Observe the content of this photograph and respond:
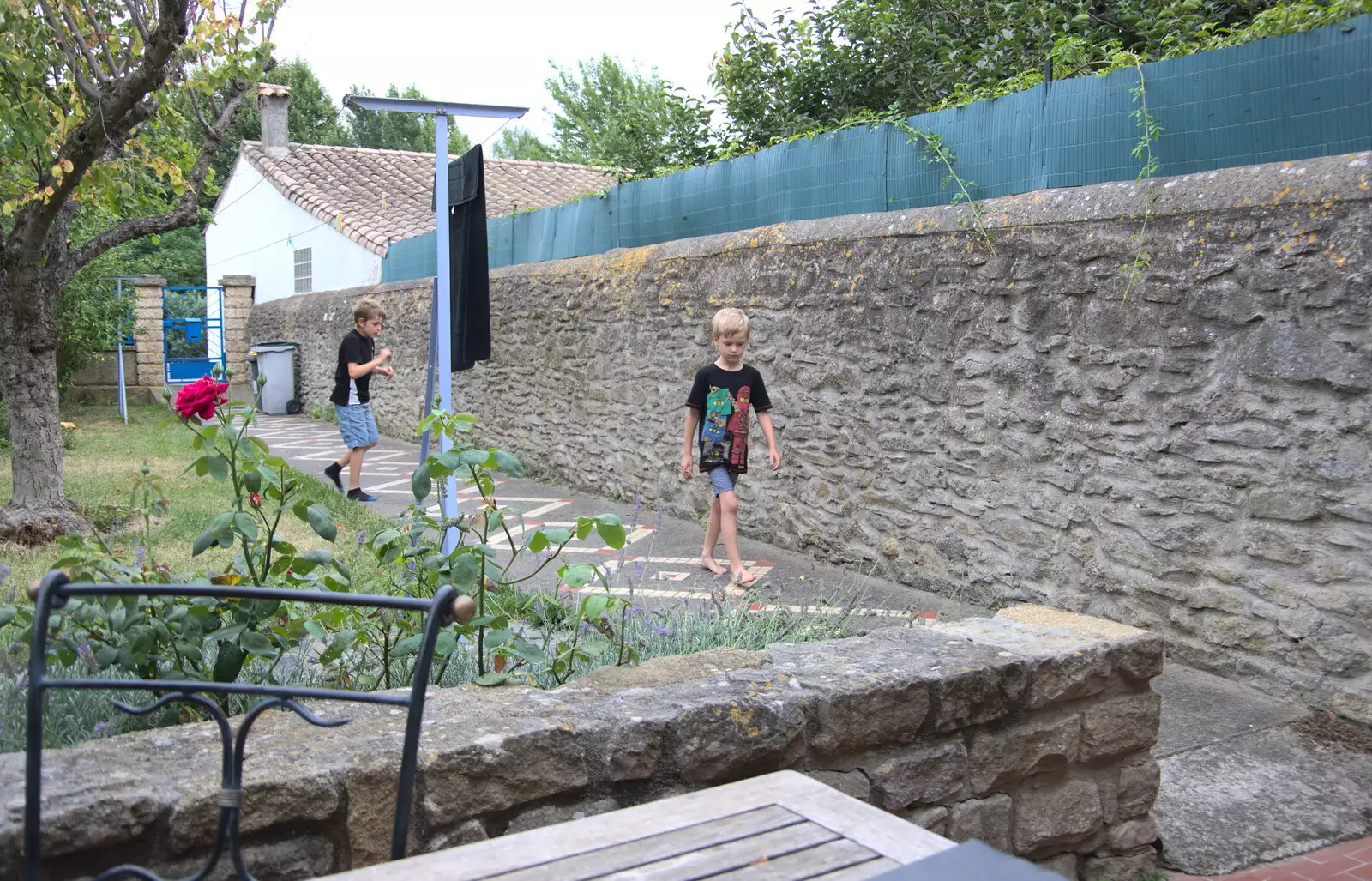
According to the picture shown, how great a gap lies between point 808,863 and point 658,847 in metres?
0.20

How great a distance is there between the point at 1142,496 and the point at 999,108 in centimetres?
216

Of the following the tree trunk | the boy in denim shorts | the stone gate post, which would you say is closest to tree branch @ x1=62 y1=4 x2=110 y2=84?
the tree trunk

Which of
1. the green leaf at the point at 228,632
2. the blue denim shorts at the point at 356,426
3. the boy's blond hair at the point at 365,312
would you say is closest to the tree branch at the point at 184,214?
the boy's blond hair at the point at 365,312

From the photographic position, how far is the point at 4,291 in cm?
653

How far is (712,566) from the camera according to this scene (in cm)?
597

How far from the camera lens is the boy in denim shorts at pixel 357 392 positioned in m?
8.30

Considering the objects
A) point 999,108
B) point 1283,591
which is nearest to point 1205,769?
point 1283,591

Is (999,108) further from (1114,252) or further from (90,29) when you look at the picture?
(90,29)

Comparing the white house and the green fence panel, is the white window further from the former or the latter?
the green fence panel

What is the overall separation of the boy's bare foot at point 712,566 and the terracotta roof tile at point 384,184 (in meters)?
11.7

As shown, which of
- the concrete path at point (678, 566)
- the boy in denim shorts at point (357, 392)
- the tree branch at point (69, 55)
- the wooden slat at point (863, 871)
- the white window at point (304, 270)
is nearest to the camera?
the wooden slat at point (863, 871)

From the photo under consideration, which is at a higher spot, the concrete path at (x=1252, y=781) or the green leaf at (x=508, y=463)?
the green leaf at (x=508, y=463)

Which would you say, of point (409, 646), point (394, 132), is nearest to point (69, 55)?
point (409, 646)

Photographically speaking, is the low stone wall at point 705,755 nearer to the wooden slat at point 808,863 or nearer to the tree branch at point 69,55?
the wooden slat at point 808,863
